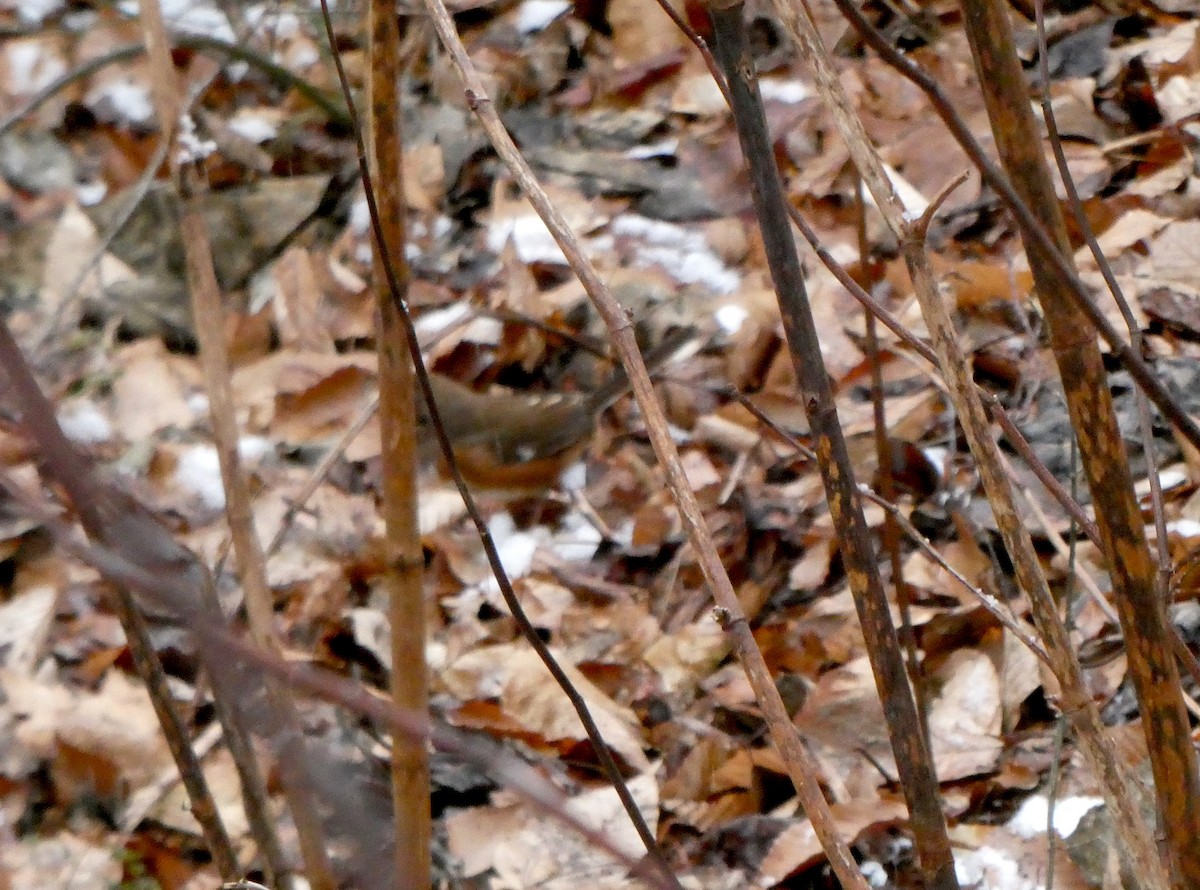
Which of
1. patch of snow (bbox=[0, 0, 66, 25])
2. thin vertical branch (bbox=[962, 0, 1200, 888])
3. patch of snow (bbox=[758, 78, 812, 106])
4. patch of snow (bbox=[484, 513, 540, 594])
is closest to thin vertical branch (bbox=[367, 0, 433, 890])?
thin vertical branch (bbox=[962, 0, 1200, 888])

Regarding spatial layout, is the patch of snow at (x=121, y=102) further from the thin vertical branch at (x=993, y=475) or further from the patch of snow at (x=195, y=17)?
the thin vertical branch at (x=993, y=475)

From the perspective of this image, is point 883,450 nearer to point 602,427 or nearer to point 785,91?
point 602,427

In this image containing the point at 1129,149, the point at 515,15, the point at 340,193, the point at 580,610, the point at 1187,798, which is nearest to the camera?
the point at 1187,798

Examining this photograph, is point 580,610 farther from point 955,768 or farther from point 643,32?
point 643,32

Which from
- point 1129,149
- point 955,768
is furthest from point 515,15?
point 955,768

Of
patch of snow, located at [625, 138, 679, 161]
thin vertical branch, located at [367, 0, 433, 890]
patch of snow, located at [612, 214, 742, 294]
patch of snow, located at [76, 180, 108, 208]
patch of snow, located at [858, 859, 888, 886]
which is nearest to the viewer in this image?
thin vertical branch, located at [367, 0, 433, 890]

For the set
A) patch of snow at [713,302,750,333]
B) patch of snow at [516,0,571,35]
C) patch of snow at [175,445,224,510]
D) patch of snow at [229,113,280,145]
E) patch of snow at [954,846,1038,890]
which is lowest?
patch of snow at [954,846,1038,890]

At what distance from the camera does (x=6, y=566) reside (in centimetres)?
310

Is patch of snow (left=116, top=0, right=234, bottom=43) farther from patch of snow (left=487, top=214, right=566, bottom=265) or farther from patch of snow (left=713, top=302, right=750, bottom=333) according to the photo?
patch of snow (left=713, top=302, right=750, bottom=333)

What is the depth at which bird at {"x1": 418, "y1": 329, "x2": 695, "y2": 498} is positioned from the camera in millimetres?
3377

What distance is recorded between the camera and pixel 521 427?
3531mm

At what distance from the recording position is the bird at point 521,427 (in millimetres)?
3377

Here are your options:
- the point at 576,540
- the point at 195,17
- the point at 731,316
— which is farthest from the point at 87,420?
the point at 195,17

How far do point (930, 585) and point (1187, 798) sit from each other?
1542 millimetres
